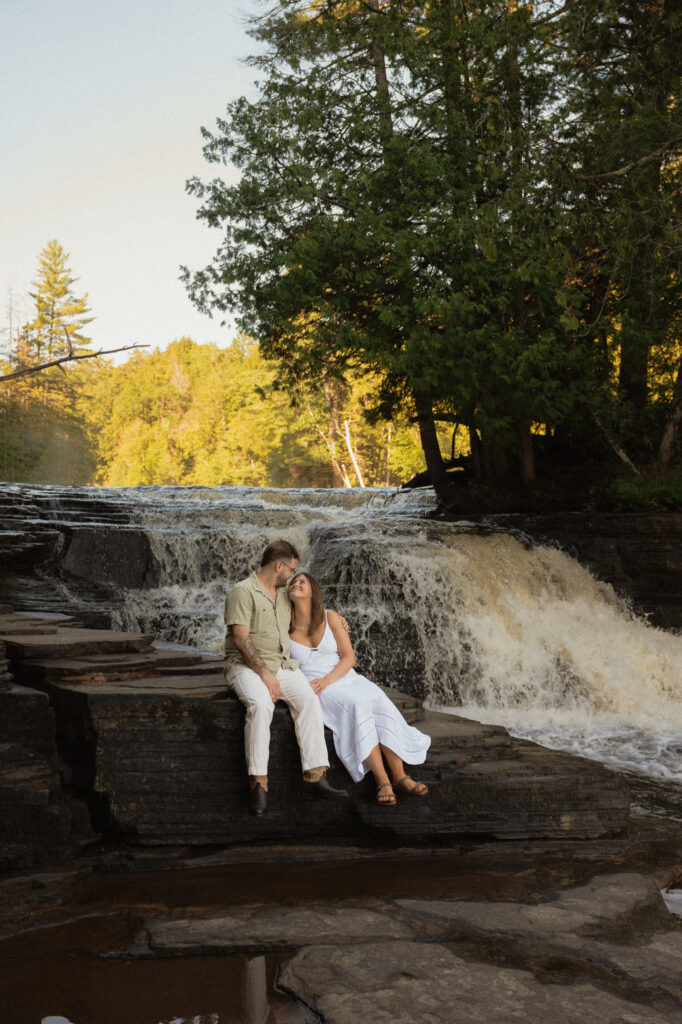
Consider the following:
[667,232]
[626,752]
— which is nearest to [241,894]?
[626,752]

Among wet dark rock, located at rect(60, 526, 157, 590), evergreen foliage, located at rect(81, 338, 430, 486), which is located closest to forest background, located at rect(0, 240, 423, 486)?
evergreen foliage, located at rect(81, 338, 430, 486)

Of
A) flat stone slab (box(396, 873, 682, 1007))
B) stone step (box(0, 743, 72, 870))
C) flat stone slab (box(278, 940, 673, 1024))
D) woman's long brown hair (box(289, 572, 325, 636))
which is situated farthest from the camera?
woman's long brown hair (box(289, 572, 325, 636))

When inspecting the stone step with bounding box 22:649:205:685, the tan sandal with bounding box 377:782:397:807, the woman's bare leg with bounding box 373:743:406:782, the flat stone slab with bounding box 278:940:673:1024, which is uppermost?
the stone step with bounding box 22:649:205:685

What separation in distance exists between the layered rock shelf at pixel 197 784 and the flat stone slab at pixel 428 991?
55.4 inches

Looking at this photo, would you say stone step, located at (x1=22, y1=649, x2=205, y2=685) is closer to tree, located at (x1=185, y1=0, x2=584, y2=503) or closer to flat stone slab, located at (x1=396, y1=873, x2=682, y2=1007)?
flat stone slab, located at (x1=396, y1=873, x2=682, y2=1007)

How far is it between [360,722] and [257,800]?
705mm

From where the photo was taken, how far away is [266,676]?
5.17 m

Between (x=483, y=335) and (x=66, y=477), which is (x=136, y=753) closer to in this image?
(x=483, y=335)

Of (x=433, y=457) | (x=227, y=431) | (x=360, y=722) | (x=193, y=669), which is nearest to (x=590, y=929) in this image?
(x=360, y=722)

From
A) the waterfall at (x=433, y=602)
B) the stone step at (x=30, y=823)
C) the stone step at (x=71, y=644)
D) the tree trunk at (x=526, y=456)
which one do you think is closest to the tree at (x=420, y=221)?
the tree trunk at (x=526, y=456)

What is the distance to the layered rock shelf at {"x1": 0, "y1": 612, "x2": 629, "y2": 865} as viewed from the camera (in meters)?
5.16

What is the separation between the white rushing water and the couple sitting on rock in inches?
127

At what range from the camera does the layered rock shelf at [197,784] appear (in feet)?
16.9

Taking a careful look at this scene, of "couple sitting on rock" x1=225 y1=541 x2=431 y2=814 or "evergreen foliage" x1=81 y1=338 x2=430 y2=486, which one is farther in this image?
"evergreen foliage" x1=81 y1=338 x2=430 y2=486
